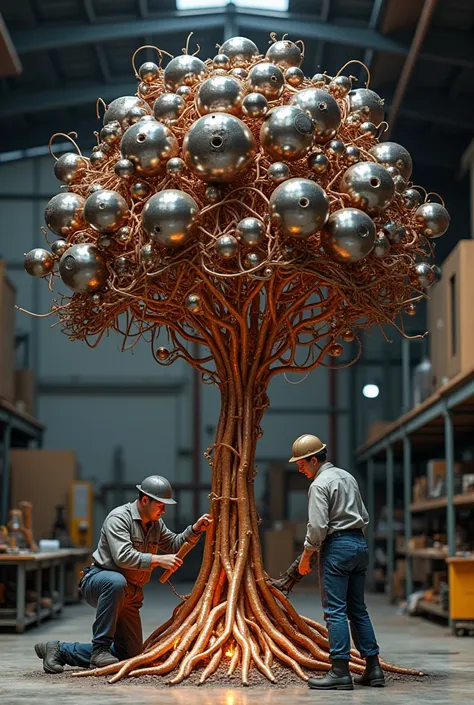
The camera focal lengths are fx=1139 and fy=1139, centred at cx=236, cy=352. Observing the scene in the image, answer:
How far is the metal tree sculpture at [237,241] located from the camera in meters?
6.30

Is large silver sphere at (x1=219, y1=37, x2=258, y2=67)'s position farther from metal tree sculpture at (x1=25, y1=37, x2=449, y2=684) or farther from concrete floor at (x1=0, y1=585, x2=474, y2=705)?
concrete floor at (x1=0, y1=585, x2=474, y2=705)

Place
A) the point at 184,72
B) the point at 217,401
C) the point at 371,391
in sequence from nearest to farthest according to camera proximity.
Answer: the point at 184,72 < the point at 217,401 < the point at 371,391

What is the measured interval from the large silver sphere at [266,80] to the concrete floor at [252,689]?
3.36 metres

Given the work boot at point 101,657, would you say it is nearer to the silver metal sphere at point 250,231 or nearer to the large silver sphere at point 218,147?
the silver metal sphere at point 250,231

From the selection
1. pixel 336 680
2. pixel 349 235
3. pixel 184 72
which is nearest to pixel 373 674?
pixel 336 680

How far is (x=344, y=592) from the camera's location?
20.3 ft

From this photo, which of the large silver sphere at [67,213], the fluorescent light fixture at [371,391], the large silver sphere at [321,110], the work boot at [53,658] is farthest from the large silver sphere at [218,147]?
the fluorescent light fixture at [371,391]

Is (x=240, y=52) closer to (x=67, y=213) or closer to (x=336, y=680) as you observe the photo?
(x=67, y=213)

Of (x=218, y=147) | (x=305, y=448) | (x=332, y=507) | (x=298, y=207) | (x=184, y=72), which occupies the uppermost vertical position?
(x=184, y=72)

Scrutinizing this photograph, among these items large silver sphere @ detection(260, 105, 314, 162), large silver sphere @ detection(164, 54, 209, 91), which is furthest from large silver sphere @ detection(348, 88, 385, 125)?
large silver sphere @ detection(164, 54, 209, 91)

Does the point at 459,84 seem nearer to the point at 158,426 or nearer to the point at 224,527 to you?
the point at 158,426

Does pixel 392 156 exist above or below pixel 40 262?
above

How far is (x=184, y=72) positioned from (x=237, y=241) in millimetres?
1240

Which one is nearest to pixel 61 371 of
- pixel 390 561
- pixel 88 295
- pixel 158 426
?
pixel 158 426
